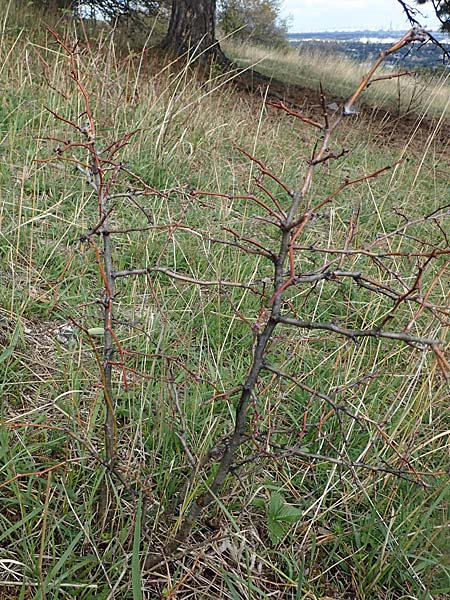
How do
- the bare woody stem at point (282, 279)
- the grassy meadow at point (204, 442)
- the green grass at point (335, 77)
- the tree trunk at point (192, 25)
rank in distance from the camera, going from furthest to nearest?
the green grass at point (335, 77)
the tree trunk at point (192, 25)
the grassy meadow at point (204, 442)
the bare woody stem at point (282, 279)

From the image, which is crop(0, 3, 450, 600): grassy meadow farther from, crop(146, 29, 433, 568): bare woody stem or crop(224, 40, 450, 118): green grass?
crop(224, 40, 450, 118): green grass

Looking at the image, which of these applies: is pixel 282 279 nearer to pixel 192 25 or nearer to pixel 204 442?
pixel 204 442

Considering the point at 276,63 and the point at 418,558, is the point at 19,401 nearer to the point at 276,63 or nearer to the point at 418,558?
the point at 418,558

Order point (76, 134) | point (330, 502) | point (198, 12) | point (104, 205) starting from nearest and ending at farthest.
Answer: point (104, 205) < point (330, 502) < point (76, 134) < point (198, 12)

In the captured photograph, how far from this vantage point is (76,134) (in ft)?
10.1

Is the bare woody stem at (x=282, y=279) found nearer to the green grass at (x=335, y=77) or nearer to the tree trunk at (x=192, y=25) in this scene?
the tree trunk at (x=192, y=25)

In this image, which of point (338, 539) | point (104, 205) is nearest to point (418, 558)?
point (338, 539)

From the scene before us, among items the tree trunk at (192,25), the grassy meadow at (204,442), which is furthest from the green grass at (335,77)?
the grassy meadow at (204,442)

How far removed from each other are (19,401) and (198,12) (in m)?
7.14

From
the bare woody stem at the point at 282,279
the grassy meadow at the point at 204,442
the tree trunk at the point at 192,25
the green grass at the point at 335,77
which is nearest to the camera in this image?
the bare woody stem at the point at 282,279

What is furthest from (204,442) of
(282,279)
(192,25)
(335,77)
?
(335,77)

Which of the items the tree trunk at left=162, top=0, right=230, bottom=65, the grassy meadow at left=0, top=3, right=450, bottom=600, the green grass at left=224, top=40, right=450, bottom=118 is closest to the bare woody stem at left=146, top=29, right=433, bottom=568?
the grassy meadow at left=0, top=3, right=450, bottom=600

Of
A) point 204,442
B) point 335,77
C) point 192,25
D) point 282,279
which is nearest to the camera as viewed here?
point 282,279

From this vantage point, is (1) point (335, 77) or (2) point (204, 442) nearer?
(2) point (204, 442)
